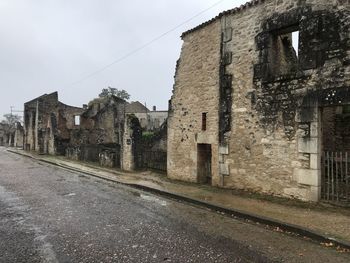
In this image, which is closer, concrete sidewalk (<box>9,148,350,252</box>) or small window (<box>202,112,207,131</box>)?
concrete sidewalk (<box>9,148,350,252</box>)

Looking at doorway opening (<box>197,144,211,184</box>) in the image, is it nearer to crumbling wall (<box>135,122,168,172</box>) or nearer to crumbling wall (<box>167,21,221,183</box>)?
crumbling wall (<box>167,21,221,183</box>)

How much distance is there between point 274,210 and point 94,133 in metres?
25.3

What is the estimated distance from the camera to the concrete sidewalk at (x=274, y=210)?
6.60 metres

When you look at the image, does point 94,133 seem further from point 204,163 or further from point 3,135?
point 3,135

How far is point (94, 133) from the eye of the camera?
3164 cm

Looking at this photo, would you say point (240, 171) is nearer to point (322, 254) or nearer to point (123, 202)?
point (123, 202)

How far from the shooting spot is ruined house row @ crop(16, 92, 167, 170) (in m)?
17.7

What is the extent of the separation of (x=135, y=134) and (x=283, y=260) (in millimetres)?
12784

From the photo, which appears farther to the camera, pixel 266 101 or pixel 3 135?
pixel 3 135

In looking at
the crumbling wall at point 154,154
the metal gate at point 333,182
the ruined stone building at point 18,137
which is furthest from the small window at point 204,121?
the ruined stone building at point 18,137

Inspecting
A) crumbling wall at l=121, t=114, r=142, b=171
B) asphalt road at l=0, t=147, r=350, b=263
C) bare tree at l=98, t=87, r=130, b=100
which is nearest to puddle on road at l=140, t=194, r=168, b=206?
asphalt road at l=0, t=147, r=350, b=263

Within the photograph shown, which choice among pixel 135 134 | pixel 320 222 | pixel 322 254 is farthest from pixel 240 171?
pixel 135 134

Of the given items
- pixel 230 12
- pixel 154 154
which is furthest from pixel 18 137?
pixel 230 12

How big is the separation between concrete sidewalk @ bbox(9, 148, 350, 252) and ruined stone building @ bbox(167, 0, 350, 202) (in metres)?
0.57
